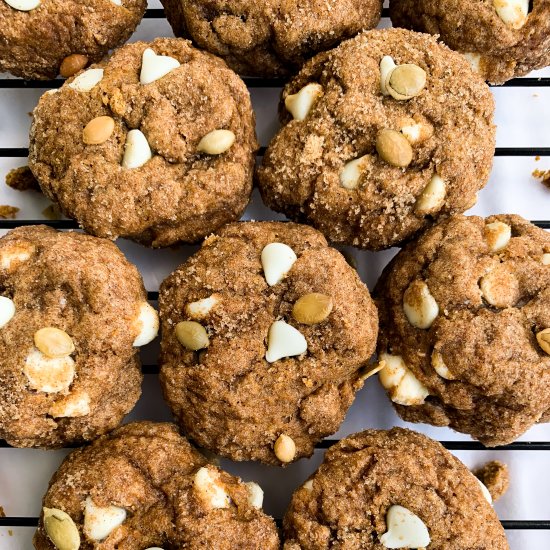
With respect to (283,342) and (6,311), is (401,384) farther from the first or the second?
(6,311)

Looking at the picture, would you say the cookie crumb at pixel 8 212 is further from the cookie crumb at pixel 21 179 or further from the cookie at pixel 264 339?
the cookie at pixel 264 339

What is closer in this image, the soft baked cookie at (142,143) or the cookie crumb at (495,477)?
the soft baked cookie at (142,143)

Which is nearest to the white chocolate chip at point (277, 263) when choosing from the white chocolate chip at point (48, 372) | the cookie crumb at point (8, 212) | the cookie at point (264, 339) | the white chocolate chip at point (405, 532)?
the cookie at point (264, 339)

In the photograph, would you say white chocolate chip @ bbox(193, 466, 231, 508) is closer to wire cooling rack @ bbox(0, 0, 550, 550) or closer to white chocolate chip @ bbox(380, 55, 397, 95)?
wire cooling rack @ bbox(0, 0, 550, 550)

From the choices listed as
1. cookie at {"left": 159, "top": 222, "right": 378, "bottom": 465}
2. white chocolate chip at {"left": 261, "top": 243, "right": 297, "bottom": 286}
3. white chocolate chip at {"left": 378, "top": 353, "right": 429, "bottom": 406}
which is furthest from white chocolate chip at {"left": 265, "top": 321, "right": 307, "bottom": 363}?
white chocolate chip at {"left": 378, "top": 353, "right": 429, "bottom": 406}

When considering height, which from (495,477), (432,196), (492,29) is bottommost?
(495,477)

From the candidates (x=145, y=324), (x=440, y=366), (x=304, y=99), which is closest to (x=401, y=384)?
(x=440, y=366)
